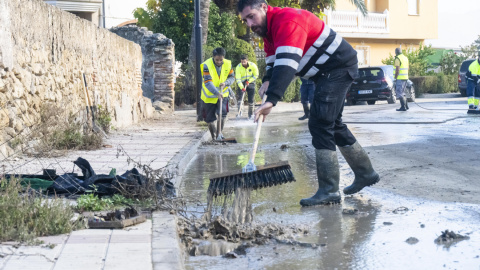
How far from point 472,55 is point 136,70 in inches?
1270

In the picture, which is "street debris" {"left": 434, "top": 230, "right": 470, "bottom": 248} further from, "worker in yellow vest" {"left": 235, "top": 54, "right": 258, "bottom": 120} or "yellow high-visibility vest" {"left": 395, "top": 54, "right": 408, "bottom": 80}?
"yellow high-visibility vest" {"left": 395, "top": 54, "right": 408, "bottom": 80}

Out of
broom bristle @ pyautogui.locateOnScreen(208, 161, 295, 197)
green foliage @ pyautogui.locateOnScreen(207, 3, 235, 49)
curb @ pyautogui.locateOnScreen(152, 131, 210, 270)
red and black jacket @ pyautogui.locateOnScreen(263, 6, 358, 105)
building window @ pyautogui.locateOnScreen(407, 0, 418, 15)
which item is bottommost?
curb @ pyautogui.locateOnScreen(152, 131, 210, 270)

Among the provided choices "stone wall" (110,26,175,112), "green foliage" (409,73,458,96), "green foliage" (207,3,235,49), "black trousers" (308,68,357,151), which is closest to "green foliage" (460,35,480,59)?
"green foliage" (409,73,458,96)

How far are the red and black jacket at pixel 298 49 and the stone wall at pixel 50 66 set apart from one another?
3292 millimetres

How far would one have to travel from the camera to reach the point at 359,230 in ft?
17.4

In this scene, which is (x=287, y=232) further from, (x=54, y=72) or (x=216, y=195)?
(x=54, y=72)

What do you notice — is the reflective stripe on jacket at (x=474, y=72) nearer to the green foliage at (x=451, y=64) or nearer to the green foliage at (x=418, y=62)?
the green foliage at (x=418, y=62)

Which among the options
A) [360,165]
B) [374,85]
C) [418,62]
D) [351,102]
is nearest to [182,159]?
[360,165]

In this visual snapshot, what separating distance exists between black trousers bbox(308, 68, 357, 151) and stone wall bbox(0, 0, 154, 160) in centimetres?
338

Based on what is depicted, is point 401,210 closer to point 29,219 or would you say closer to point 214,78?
point 29,219

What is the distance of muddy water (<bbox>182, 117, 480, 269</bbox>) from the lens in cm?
443

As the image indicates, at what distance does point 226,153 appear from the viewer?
1097 cm

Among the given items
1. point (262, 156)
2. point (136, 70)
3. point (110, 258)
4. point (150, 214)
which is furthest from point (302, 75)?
point (136, 70)

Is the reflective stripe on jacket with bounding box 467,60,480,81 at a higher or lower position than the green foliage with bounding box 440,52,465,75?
lower
